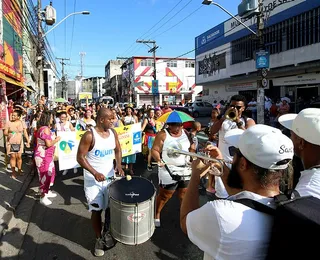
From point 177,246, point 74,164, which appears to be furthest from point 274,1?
point 177,246

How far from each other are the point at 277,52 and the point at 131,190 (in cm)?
2448

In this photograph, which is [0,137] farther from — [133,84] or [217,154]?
[133,84]

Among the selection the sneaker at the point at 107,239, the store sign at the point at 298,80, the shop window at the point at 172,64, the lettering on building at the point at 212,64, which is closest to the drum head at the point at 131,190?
the sneaker at the point at 107,239

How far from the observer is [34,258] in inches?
133

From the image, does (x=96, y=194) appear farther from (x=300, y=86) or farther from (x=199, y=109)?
(x=199, y=109)

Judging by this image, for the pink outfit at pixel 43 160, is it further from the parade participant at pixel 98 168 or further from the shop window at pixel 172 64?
the shop window at pixel 172 64

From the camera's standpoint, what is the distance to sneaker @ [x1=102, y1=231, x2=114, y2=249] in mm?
3461

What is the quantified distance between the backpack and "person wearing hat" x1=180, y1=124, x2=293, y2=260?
2.5 inches

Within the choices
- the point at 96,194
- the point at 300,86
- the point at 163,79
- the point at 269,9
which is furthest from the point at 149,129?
the point at 163,79

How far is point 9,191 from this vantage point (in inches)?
223

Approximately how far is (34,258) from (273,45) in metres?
25.6

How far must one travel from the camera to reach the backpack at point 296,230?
1.05 metres

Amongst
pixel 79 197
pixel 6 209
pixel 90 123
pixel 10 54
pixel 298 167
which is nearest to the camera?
pixel 298 167

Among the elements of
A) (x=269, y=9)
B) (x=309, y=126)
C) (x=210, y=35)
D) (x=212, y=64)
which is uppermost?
(x=210, y=35)
